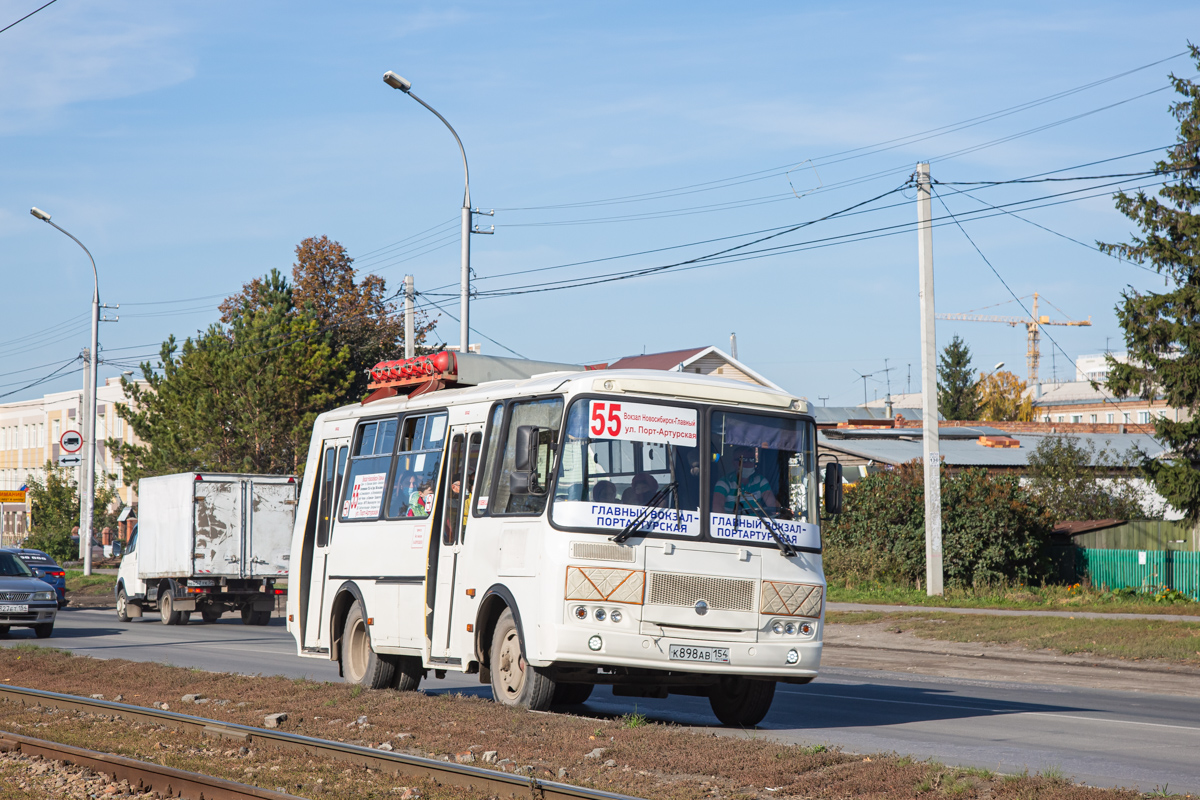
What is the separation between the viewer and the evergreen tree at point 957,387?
328ft

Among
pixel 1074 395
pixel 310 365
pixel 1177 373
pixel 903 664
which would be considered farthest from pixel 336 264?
pixel 1074 395

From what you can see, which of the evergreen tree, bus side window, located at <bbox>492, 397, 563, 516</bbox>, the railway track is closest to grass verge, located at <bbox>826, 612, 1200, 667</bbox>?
bus side window, located at <bbox>492, 397, 563, 516</bbox>

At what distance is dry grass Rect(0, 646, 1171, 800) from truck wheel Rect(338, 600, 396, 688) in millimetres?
355

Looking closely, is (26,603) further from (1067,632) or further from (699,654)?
(1067,632)

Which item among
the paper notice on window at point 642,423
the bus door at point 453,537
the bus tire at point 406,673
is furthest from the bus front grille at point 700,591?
the bus tire at point 406,673

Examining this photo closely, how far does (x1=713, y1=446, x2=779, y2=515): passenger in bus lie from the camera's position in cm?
1142

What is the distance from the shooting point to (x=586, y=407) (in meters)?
11.4

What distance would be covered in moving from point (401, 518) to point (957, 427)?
5314 cm

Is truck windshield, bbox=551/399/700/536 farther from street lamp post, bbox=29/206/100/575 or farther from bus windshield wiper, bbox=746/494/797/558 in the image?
street lamp post, bbox=29/206/100/575

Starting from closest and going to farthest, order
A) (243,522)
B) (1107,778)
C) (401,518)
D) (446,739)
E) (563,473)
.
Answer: (1107,778) < (446,739) < (563,473) < (401,518) < (243,522)

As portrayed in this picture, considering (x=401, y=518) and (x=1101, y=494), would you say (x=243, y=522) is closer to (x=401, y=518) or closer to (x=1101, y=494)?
(x=401, y=518)

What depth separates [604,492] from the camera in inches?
440

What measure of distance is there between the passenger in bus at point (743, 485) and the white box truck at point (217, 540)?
19.6 metres

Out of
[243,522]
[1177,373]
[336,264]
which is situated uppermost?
[336,264]
